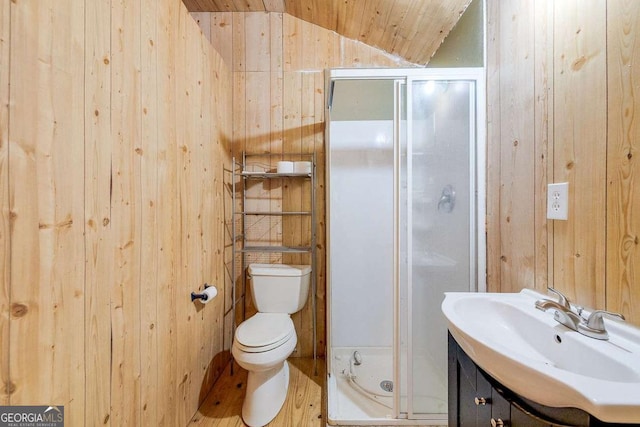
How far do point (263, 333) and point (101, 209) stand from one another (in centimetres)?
106

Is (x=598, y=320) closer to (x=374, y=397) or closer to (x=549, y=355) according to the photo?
(x=549, y=355)

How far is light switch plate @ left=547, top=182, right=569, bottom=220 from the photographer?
0.85 m

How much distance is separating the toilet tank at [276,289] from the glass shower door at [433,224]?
2.70ft

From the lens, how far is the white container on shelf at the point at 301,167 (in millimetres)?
1954

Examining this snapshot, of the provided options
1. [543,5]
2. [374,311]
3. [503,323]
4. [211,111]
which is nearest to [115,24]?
[211,111]

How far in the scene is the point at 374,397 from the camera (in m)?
1.59

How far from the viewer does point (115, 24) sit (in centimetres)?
94

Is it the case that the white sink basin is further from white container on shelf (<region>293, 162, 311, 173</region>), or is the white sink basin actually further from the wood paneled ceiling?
the wood paneled ceiling

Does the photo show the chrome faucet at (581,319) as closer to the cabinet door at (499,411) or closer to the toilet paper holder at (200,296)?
the cabinet door at (499,411)

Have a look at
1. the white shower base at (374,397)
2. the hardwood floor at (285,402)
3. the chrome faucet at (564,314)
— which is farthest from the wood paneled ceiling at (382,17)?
the hardwood floor at (285,402)

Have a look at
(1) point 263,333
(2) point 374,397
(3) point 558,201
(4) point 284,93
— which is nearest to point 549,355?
(3) point 558,201

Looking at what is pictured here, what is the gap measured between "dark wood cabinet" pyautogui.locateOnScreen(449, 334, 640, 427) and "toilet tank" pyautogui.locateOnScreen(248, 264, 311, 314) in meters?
1.14

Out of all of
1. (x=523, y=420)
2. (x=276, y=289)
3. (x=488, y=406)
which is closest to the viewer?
(x=523, y=420)

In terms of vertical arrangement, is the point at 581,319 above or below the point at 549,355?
above
